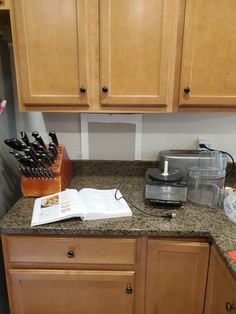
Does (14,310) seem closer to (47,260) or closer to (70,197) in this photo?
(47,260)

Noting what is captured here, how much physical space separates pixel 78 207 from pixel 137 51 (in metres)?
0.81

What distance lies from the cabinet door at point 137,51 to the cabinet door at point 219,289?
0.77 metres

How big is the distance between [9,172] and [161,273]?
0.98m

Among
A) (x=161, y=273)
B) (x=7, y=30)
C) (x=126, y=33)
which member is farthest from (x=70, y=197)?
(x=7, y=30)

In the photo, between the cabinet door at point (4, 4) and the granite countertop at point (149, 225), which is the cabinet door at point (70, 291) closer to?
the granite countertop at point (149, 225)

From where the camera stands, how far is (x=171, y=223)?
1.02m

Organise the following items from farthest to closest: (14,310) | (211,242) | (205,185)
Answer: (205,185)
(14,310)
(211,242)

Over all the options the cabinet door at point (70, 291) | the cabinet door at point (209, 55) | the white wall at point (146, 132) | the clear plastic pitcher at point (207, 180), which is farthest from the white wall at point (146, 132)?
the cabinet door at point (70, 291)

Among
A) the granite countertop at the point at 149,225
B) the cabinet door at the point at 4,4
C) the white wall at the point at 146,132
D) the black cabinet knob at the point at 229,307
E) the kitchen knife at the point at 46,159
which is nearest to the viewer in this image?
the black cabinet knob at the point at 229,307

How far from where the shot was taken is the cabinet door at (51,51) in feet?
3.54

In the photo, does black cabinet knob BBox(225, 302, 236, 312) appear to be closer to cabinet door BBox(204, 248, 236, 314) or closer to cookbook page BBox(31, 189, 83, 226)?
cabinet door BBox(204, 248, 236, 314)

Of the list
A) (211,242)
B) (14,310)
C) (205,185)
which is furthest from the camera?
(205,185)

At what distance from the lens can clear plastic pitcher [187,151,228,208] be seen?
4.02 ft

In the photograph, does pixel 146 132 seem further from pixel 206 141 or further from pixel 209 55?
pixel 209 55
